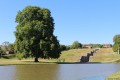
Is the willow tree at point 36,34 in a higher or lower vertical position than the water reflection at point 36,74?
higher

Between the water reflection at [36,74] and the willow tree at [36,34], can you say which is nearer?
the water reflection at [36,74]

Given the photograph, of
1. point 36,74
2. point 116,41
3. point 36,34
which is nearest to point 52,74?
point 36,74

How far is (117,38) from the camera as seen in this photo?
11494cm

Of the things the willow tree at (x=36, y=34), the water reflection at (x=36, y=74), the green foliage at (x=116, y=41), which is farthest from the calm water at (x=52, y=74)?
the green foliage at (x=116, y=41)

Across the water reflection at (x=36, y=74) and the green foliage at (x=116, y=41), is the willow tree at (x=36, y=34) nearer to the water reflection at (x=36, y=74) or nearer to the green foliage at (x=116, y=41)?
the water reflection at (x=36, y=74)

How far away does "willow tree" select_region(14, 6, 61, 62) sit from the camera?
74.8 meters

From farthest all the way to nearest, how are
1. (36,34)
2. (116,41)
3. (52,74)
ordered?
1. (116,41)
2. (36,34)
3. (52,74)

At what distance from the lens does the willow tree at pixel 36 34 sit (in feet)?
245

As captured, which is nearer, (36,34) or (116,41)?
(36,34)

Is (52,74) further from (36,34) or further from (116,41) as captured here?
(116,41)

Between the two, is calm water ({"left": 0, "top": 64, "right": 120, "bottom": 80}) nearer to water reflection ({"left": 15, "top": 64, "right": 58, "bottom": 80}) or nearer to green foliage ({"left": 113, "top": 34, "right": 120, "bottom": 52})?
water reflection ({"left": 15, "top": 64, "right": 58, "bottom": 80})

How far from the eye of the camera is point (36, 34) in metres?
75.9

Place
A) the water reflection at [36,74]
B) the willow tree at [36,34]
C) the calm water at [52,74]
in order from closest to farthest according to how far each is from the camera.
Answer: the water reflection at [36,74] < the calm water at [52,74] < the willow tree at [36,34]

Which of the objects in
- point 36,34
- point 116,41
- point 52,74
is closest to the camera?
point 52,74
